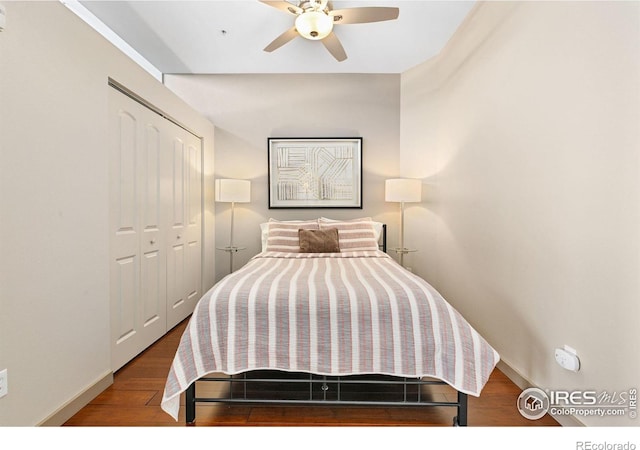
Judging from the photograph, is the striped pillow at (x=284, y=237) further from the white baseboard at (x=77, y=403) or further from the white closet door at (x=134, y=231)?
the white baseboard at (x=77, y=403)

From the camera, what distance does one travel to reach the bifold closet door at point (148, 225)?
218cm

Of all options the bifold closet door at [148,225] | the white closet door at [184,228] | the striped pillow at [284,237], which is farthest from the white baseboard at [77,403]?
the striped pillow at [284,237]

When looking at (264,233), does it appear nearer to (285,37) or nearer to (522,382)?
(285,37)

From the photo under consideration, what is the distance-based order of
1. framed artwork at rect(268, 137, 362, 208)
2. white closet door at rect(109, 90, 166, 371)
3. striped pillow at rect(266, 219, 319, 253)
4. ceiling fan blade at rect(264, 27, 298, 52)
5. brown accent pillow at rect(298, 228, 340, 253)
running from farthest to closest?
framed artwork at rect(268, 137, 362, 208) < striped pillow at rect(266, 219, 319, 253) < brown accent pillow at rect(298, 228, 340, 253) < ceiling fan blade at rect(264, 27, 298, 52) < white closet door at rect(109, 90, 166, 371)

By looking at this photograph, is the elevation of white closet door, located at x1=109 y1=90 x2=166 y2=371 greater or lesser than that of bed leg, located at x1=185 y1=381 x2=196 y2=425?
greater

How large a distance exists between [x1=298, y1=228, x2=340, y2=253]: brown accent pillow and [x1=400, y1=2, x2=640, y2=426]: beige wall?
1.12 meters

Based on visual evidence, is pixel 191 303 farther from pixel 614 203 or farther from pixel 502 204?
pixel 614 203

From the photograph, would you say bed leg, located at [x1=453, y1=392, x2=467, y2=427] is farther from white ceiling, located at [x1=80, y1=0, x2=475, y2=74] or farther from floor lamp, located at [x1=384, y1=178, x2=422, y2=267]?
white ceiling, located at [x1=80, y1=0, x2=475, y2=74]

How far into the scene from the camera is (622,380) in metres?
1.34

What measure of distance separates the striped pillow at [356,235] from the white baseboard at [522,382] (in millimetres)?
1461

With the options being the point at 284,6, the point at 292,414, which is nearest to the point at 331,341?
the point at 292,414

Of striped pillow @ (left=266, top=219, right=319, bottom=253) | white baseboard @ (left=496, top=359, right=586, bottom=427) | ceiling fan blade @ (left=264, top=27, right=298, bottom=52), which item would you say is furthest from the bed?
ceiling fan blade @ (left=264, top=27, right=298, bottom=52)

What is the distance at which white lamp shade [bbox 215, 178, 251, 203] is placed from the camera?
356 cm

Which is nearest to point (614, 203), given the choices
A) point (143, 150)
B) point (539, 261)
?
point (539, 261)
